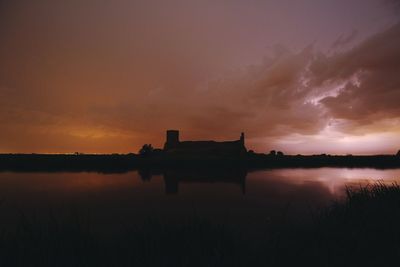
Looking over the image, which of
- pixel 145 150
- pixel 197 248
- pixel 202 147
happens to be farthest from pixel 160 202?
pixel 145 150

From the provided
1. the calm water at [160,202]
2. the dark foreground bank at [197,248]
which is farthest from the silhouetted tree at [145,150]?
the dark foreground bank at [197,248]

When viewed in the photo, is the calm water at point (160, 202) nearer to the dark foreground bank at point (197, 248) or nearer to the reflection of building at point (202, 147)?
the dark foreground bank at point (197, 248)

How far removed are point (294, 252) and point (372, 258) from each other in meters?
2.07

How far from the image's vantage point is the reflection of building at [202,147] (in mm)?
54344

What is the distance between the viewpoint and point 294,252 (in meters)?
6.96

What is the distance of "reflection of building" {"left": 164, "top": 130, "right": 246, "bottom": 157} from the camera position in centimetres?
5434

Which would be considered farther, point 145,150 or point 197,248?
point 145,150

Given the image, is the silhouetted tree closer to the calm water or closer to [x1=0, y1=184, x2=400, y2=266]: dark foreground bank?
the calm water

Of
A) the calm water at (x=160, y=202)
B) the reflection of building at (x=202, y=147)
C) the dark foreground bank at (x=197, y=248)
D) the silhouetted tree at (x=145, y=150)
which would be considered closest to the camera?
the dark foreground bank at (x=197, y=248)

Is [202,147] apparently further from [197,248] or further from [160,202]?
[197,248]

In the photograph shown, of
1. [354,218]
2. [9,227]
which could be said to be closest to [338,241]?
[354,218]

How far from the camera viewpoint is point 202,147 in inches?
2259

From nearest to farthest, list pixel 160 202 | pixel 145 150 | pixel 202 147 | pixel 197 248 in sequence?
pixel 197 248
pixel 160 202
pixel 202 147
pixel 145 150

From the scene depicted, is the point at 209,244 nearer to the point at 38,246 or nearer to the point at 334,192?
the point at 38,246
